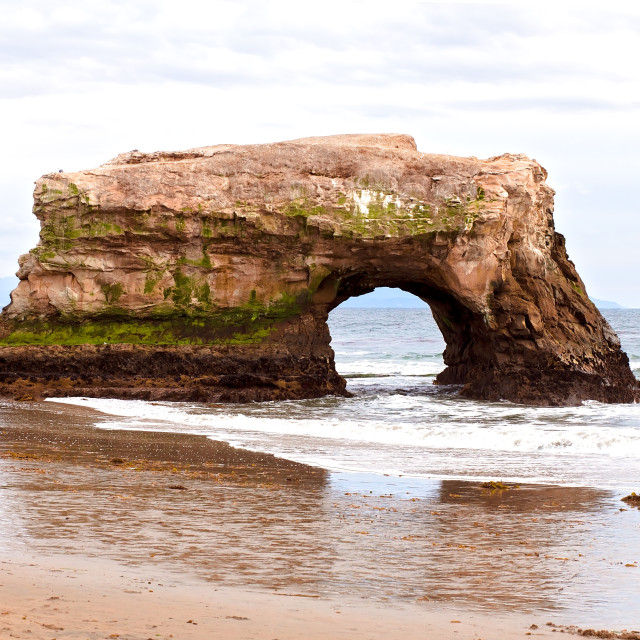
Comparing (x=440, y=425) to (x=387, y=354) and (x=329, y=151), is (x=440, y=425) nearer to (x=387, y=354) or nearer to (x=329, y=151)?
(x=329, y=151)

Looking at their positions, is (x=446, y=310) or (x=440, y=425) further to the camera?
(x=446, y=310)

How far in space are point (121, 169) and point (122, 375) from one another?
5.62m

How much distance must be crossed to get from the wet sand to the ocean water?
1.46m

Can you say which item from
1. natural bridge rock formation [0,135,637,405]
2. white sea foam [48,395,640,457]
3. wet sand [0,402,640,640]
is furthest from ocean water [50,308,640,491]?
natural bridge rock formation [0,135,637,405]

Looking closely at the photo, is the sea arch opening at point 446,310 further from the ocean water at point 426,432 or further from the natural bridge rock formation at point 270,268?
the ocean water at point 426,432

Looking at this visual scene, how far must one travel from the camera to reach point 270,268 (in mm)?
24266

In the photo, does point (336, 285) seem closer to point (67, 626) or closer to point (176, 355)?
point (176, 355)

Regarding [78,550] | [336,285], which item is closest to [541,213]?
[336,285]

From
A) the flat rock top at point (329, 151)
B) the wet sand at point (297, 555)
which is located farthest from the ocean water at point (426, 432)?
the flat rock top at point (329, 151)

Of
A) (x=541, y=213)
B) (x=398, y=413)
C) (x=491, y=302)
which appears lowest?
(x=398, y=413)

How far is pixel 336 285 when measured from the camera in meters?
25.2

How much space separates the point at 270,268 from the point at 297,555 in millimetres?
18278

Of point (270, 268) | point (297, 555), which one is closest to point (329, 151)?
point (270, 268)

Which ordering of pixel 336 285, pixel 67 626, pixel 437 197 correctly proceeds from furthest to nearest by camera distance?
pixel 336 285, pixel 437 197, pixel 67 626
